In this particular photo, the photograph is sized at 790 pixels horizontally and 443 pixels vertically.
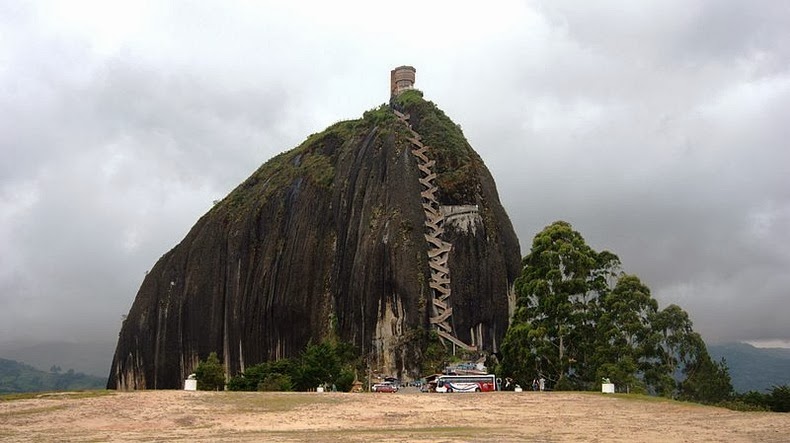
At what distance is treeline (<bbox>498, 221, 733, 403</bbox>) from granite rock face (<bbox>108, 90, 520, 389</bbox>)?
13.2 m

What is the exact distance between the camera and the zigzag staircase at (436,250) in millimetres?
59628

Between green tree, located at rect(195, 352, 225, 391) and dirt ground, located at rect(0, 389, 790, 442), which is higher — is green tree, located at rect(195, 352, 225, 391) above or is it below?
above

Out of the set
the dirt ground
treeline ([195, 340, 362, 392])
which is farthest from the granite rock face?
the dirt ground

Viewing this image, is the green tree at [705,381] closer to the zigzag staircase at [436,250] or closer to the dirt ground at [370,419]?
the dirt ground at [370,419]

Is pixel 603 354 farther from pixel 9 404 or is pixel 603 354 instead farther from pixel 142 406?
pixel 9 404

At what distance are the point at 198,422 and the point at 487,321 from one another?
4080 centimetres

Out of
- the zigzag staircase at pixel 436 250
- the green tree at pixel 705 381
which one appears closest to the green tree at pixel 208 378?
the zigzag staircase at pixel 436 250

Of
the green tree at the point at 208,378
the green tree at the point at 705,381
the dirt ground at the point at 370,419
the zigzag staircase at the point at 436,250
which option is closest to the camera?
the dirt ground at the point at 370,419

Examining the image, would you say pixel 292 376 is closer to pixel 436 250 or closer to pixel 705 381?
pixel 436 250

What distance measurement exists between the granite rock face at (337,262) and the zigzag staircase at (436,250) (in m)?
0.67

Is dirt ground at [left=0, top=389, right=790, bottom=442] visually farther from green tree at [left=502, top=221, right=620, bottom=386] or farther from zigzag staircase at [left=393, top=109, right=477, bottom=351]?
zigzag staircase at [left=393, top=109, right=477, bottom=351]

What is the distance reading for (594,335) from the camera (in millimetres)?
44469

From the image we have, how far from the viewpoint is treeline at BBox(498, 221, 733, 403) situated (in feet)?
141

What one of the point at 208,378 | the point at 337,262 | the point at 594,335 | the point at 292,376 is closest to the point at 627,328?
the point at 594,335
